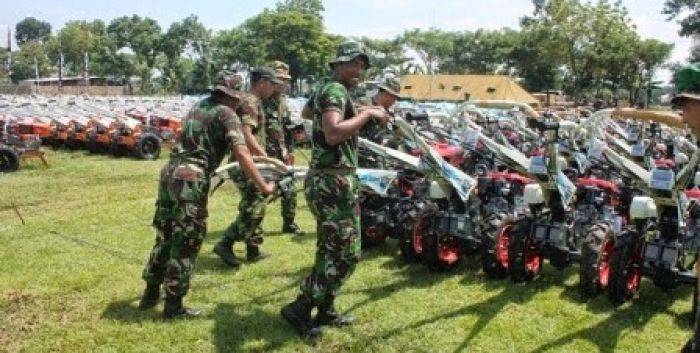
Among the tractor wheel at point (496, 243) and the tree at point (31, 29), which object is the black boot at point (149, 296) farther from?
the tree at point (31, 29)

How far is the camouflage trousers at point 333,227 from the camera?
4457 millimetres

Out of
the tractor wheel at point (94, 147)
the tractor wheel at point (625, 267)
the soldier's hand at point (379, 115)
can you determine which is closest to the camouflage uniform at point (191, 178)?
the soldier's hand at point (379, 115)

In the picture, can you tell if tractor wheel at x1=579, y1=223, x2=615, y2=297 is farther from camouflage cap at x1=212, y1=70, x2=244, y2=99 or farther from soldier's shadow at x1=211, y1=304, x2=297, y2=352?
camouflage cap at x1=212, y1=70, x2=244, y2=99

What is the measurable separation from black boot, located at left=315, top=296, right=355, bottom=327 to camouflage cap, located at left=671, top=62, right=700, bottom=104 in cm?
299

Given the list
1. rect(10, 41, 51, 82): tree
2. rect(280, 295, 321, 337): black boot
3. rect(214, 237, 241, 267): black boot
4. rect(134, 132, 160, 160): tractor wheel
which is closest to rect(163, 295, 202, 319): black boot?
rect(280, 295, 321, 337): black boot

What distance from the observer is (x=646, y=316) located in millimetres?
5230

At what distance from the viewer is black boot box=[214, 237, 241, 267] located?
6.62 metres

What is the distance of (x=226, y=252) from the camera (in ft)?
21.9

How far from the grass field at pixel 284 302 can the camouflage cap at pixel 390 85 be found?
65.6 inches

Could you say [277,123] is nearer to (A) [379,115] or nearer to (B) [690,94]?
(A) [379,115]

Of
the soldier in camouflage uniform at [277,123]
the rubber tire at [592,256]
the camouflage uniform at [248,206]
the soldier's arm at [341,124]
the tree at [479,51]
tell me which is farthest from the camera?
the tree at [479,51]

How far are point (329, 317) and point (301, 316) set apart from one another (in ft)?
0.84

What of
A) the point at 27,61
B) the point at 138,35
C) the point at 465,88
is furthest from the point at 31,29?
the point at 465,88

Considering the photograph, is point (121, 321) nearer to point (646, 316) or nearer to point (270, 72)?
point (270, 72)
